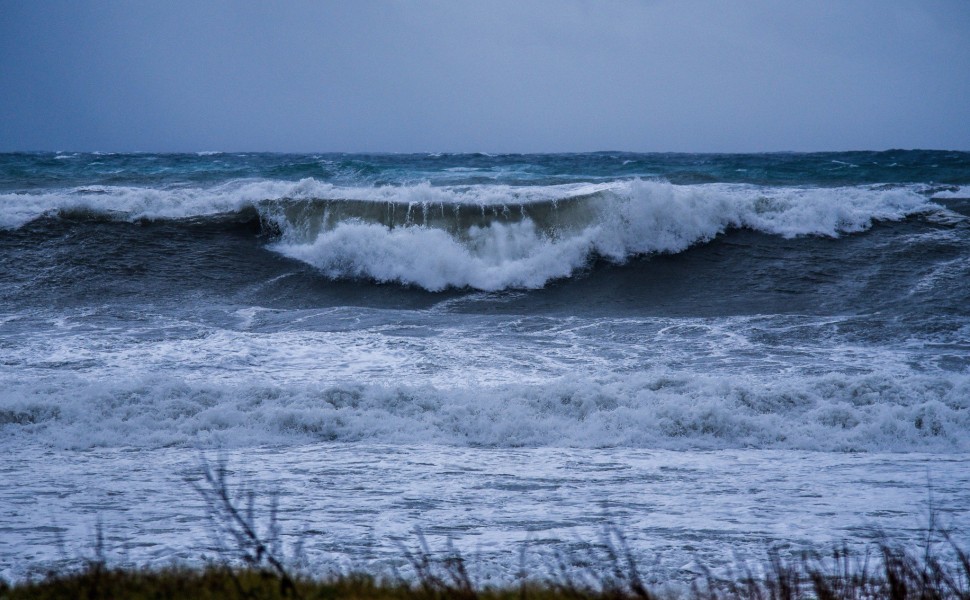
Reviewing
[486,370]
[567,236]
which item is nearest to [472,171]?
[567,236]

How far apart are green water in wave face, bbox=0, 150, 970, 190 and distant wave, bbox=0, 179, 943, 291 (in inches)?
232

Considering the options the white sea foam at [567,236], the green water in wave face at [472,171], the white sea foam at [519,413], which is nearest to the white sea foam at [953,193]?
the green water in wave face at [472,171]

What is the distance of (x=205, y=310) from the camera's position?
13008mm

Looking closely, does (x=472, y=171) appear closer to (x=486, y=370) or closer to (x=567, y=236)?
(x=567, y=236)

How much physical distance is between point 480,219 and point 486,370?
9.46m

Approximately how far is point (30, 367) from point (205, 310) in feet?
12.7

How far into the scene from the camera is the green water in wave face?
86.7 feet

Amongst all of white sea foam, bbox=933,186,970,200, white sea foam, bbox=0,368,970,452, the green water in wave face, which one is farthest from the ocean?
the green water in wave face

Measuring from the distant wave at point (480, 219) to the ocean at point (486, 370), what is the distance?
0.08m

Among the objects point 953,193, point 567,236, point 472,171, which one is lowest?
point 567,236

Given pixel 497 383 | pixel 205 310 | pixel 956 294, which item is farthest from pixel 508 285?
pixel 956 294

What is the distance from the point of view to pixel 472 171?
3039cm

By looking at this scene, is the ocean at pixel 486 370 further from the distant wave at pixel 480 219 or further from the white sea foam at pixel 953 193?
the white sea foam at pixel 953 193

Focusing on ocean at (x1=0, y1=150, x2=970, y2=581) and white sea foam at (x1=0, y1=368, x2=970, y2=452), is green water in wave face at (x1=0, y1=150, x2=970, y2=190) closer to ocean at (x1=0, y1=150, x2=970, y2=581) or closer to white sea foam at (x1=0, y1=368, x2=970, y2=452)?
ocean at (x1=0, y1=150, x2=970, y2=581)
